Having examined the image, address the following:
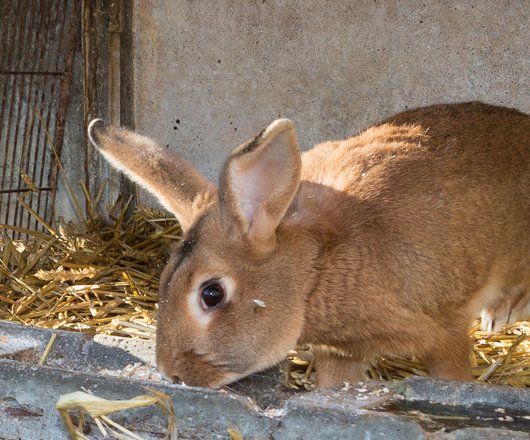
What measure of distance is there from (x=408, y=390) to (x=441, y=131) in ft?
4.35

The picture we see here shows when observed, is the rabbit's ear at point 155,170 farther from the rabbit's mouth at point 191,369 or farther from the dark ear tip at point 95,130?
the rabbit's mouth at point 191,369

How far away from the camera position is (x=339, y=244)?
3639 mm

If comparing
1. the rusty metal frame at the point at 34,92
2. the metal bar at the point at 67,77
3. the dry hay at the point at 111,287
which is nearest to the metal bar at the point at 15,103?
the rusty metal frame at the point at 34,92

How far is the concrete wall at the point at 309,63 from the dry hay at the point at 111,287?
691 millimetres

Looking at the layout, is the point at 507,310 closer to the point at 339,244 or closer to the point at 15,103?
the point at 339,244

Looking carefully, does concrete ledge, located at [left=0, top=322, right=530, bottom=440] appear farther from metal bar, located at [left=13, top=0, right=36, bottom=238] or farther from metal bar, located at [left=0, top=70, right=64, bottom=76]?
metal bar, located at [left=0, top=70, right=64, bottom=76]

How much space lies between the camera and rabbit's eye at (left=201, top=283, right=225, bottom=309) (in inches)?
129

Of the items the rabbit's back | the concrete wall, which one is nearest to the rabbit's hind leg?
the rabbit's back

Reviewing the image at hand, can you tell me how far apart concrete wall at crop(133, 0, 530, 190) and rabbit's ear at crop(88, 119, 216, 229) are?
91.8 inches

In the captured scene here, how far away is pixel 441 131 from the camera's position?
13.5 ft

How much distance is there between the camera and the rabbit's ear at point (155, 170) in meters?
3.64

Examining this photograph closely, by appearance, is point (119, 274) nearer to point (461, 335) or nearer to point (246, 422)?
point (461, 335)

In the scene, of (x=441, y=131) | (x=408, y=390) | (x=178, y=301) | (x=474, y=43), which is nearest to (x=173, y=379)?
(x=178, y=301)

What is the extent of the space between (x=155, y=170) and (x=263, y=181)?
0.53 meters
